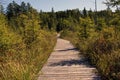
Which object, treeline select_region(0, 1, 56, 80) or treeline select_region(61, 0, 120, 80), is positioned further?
treeline select_region(61, 0, 120, 80)

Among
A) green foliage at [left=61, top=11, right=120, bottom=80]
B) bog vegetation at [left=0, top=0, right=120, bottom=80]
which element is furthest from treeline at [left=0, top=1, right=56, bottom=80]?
green foliage at [left=61, top=11, right=120, bottom=80]

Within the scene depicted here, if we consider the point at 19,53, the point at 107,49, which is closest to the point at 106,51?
the point at 107,49

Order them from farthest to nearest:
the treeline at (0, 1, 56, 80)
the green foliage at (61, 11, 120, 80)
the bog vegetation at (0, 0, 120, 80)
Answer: the green foliage at (61, 11, 120, 80), the bog vegetation at (0, 0, 120, 80), the treeline at (0, 1, 56, 80)

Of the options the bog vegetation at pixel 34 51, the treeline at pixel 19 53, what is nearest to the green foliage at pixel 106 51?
the bog vegetation at pixel 34 51

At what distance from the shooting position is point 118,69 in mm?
9852

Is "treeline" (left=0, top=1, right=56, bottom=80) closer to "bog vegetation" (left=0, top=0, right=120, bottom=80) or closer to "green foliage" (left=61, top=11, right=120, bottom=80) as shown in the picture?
"bog vegetation" (left=0, top=0, right=120, bottom=80)

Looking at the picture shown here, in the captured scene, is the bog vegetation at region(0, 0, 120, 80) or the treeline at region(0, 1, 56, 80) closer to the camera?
the treeline at region(0, 1, 56, 80)

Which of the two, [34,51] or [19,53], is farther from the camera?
[34,51]

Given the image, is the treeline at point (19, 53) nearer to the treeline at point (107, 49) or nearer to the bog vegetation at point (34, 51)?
the bog vegetation at point (34, 51)

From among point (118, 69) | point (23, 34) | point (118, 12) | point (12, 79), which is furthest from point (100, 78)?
point (23, 34)

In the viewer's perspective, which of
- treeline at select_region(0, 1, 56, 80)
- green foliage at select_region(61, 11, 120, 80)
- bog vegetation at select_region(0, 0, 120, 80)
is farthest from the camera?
green foliage at select_region(61, 11, 120, 80)

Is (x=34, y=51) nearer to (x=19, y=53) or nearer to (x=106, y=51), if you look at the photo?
(x=19, y=53)

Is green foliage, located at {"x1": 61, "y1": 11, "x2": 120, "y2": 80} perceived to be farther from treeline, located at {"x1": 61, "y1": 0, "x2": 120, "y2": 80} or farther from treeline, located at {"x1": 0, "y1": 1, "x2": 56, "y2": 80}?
treeline, located at {"x1": 0, "y1": 1, "x2": 56, "y2": 80}

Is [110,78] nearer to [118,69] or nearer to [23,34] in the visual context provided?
[118,69]
